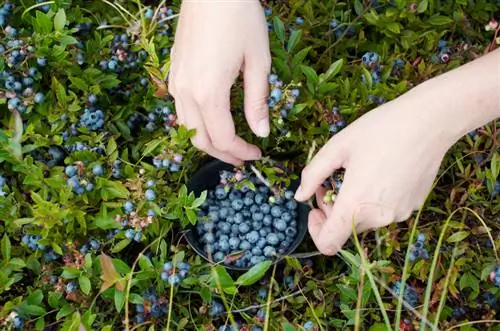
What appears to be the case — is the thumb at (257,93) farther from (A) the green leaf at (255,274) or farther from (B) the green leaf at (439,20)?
(B) the green leaf at (439,20)

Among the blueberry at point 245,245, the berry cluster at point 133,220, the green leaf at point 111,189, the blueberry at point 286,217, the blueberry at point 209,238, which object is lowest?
the blueberry at point 245,245

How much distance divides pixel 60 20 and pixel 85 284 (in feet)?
1.92

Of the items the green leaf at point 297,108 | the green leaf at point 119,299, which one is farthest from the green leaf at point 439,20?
the green leaf at point 119,299

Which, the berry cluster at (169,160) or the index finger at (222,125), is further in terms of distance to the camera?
the berry cluster at (169,160)

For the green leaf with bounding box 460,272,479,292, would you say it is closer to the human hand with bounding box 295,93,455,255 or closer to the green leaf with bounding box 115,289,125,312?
the human hand with bounding box 295,93,455,255

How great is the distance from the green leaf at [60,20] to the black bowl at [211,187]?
443 mm

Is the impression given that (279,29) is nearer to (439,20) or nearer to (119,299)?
(439,20)

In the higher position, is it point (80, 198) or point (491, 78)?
point (491, 78)

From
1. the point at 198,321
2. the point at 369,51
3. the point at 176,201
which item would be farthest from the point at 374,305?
the point at 369,51

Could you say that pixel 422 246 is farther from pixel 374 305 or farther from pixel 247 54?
pixel 247 54

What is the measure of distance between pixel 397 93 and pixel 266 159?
0.35m

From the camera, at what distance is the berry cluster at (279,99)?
1380 mm

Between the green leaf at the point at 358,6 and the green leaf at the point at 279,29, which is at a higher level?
the green leaf at the point at 279,29

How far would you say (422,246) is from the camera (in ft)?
5.06
